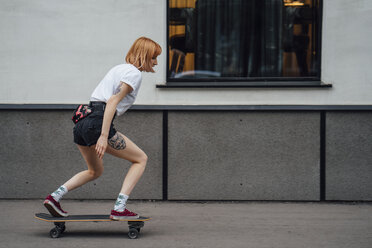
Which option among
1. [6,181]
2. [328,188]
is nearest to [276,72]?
[328,188]

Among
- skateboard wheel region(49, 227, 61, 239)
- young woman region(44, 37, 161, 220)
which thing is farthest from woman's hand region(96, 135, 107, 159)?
skateboard wheel region(49, 227, 61, 239)

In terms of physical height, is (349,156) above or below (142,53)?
below

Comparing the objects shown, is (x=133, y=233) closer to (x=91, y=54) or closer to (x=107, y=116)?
(x=107, y=116)

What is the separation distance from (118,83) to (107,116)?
34 centimetres

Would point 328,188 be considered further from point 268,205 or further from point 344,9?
point 344,9

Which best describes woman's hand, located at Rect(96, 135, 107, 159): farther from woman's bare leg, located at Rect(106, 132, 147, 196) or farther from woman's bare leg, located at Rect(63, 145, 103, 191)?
woman's bare leg, located at Rect(63, 145, 103, 191)

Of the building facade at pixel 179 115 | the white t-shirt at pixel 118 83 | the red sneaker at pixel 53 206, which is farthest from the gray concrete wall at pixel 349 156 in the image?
the red sneaker at pixel 53 206

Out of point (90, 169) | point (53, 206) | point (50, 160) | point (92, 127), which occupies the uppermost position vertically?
point (92, 127)

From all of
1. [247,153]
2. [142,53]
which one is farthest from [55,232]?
[247,153]

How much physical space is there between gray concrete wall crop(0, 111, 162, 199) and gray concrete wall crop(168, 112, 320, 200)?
32 centimetres

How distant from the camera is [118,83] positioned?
458 cm

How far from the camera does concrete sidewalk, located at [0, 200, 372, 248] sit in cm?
473

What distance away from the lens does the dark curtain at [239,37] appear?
22.0ft

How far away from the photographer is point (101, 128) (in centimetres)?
458
